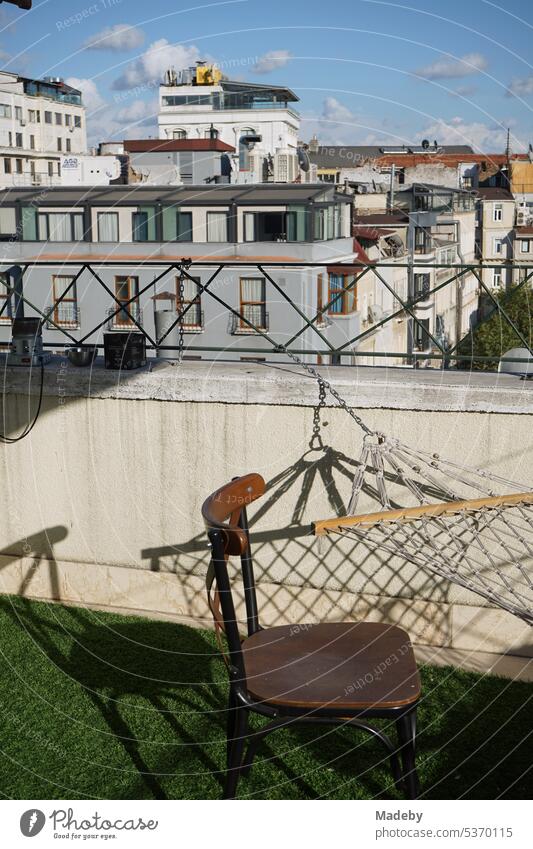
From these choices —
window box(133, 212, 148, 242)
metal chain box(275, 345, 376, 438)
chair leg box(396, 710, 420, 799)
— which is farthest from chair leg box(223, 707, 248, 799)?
window box(133, 212, 148, 242)

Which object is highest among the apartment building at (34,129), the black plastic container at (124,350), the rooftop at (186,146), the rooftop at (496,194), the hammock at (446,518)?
the apartment building at (34,129)

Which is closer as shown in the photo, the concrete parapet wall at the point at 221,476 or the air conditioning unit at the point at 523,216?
the concrete parapet wall at the point at 221,476

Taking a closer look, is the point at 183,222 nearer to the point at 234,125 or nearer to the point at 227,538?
the point at 234,125

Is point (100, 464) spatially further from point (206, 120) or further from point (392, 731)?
point (206, 120)

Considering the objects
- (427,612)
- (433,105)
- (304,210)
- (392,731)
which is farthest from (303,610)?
(304,210)

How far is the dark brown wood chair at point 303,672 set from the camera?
2.87 m

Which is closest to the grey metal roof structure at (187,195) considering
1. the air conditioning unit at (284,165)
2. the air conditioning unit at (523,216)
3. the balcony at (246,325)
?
the air conditioning unit at (284,165)

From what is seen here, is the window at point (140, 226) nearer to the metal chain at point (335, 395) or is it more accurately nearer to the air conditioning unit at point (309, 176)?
the air conditioning unit at point (309, 176)

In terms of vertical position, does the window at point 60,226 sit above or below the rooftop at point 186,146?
below

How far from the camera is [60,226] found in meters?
26.1

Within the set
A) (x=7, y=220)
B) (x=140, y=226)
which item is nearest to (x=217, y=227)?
(x=140, y=226)

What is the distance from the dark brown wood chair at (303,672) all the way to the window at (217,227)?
2160 cm

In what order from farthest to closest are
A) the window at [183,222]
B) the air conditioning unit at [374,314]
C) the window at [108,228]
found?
the window at [108,228]
the window at [183,222]
the air conditioning unit at [374,314]

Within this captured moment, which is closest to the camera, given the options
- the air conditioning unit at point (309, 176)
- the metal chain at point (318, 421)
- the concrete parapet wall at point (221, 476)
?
the concrete parapet wall at point (221, 476)
